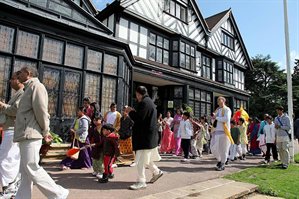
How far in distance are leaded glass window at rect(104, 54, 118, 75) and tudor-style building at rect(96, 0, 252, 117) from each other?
260cm

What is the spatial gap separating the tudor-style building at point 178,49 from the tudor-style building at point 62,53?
3.02 metres

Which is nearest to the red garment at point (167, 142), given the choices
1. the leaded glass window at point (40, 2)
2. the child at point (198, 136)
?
the child at point (198, 136)

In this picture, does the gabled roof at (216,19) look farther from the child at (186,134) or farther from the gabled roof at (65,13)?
the child at (186,134)

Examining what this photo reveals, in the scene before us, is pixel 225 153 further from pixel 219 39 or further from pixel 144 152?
pixel 219 39

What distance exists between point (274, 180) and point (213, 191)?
84.0 inches

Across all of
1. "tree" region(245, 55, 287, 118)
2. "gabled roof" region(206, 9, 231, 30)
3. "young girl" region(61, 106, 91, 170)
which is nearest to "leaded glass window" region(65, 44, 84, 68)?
"young girl" region(61, 106, 91, 170)

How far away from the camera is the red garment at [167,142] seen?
1142 centimetres

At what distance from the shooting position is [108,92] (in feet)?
36.9

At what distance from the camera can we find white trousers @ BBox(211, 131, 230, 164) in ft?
23.8

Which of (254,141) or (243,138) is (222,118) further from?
(254,141)

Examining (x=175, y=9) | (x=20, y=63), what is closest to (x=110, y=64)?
(x=20, y=63)

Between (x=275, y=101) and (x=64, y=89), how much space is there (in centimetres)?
3212

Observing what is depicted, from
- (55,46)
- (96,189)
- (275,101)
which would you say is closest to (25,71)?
(96,189)

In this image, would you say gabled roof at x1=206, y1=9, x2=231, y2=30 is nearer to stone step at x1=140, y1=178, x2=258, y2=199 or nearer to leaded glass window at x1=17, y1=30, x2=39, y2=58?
leaded glass window at x1=17, y1=30, x2=39, y2=58
